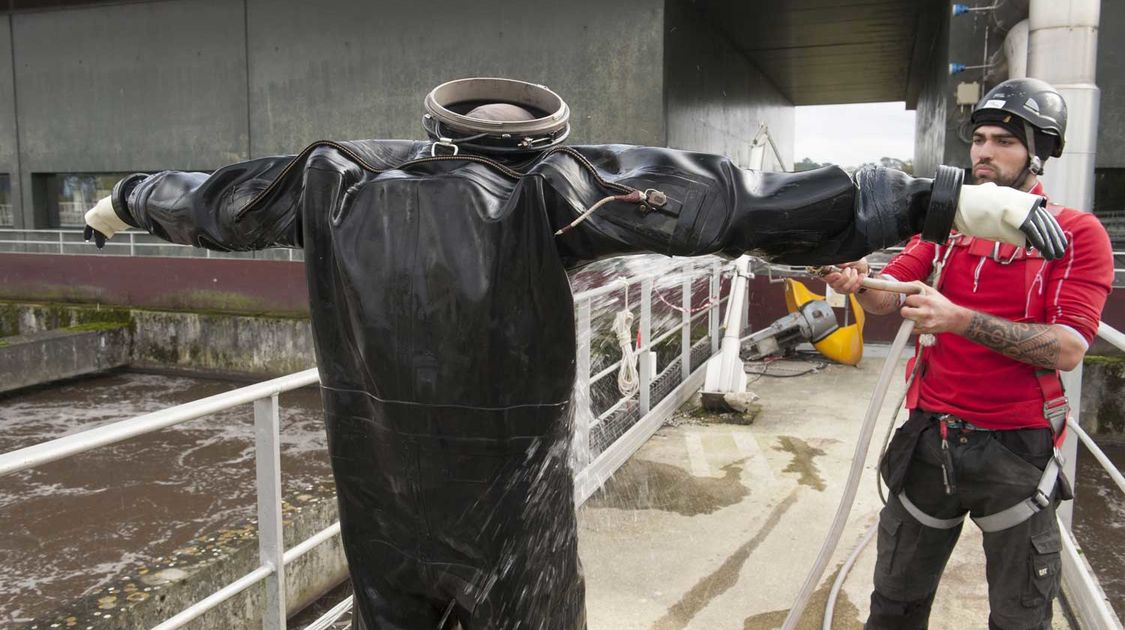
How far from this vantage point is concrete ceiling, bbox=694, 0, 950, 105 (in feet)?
43.9

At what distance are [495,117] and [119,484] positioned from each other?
941 centimetres

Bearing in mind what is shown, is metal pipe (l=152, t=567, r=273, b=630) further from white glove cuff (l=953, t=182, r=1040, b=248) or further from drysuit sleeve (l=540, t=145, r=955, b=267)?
white glove cuff (l=953, t=182, r=1040, b=248)

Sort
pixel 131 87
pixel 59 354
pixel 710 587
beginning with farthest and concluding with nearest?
pixel 131 87 < pixel 59 354 < pixel 710 587

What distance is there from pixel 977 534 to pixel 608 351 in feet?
7.78

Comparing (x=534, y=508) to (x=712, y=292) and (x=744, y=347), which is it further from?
(x=744, y=347)

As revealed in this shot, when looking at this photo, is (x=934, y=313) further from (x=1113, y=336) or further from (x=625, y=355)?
(x=625, y=355)

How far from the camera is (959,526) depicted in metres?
2.42

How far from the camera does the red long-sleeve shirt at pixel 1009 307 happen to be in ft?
7.06

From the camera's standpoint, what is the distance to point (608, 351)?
5605mm

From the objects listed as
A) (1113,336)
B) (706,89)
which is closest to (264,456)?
(1113,336)

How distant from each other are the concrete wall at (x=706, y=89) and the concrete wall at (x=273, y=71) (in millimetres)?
631

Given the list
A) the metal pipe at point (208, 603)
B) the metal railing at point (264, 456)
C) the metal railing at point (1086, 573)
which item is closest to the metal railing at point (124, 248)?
the metal railing at point (264, 456)

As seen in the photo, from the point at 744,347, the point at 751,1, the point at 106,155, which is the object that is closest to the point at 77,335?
the point at 106,155

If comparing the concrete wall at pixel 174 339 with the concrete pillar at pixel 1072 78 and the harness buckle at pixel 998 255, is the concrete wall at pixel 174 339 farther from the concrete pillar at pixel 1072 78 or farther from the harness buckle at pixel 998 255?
the harness buckle at pixel 998 255
